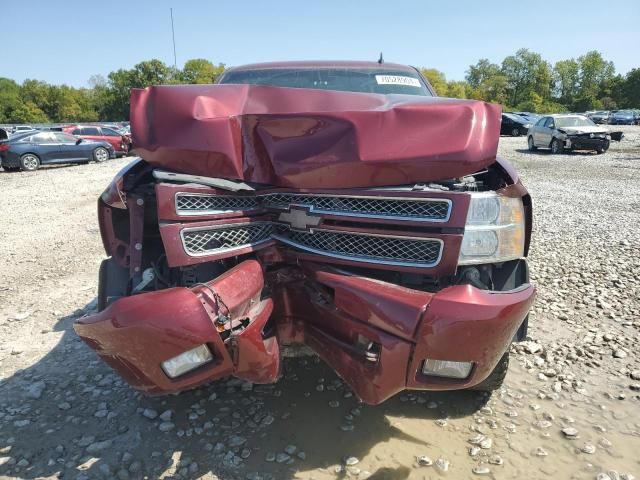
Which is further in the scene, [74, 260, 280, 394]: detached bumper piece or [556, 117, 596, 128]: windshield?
[556, 117, 596, 128]: windshield

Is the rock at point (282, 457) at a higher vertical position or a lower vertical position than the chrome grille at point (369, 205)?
lower

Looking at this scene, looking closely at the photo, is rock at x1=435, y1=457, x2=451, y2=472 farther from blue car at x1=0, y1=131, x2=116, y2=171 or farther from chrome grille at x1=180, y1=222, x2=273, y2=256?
blue car at x1=0, y1=131, x2=116, y2=171

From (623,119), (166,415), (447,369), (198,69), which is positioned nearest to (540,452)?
(447,369)

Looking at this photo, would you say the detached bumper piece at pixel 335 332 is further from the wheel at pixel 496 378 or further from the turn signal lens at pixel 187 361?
the wheel at pixel 496 378

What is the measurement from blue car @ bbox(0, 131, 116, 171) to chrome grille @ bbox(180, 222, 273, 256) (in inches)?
699

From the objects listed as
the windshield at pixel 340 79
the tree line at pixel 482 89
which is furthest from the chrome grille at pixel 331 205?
the tree line at pixel 482 89

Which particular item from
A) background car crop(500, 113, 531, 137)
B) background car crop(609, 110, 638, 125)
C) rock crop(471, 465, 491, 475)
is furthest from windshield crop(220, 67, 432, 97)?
background car crop(609, 110, 638, 125)

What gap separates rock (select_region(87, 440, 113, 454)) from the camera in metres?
2.42

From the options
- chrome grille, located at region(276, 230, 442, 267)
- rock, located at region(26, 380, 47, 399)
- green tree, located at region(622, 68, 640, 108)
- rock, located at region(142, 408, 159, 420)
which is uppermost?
green tree, located at region(622, 68, 640, 108)

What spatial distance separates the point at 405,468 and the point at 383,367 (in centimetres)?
65

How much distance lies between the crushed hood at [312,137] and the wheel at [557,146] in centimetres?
1878

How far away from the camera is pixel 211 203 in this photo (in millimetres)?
2156

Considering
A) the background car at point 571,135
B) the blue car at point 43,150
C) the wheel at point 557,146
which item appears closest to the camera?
the blue car at point 43,150

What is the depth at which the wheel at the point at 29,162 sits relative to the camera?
664 inches
